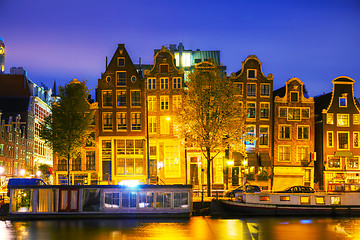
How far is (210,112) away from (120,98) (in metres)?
18.2

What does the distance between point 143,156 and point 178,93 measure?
990cm

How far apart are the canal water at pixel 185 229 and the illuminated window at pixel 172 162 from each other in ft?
68.3

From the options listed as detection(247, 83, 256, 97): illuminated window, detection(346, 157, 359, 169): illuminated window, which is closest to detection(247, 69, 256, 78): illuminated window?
detection(247, 83, 256, 97): illuminated window

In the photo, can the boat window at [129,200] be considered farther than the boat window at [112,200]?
No

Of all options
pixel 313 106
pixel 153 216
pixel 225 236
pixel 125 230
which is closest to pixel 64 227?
pixel 125 230

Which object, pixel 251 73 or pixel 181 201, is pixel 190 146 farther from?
pixel 181 201

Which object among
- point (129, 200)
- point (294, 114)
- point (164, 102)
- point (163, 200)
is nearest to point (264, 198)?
point (163, 200)

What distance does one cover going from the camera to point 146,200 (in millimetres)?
45750

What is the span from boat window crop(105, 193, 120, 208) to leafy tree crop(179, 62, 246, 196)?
477 inches

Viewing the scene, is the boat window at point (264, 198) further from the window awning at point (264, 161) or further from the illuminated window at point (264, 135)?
the illuminated window at point (264, 135)

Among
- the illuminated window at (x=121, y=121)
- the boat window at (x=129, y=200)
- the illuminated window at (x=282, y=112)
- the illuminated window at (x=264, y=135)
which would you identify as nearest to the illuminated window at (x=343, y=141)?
the illuminated window at (x=282, y=112)

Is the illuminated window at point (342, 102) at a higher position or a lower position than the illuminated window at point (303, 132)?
higher

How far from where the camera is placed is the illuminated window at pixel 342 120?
7038 cm

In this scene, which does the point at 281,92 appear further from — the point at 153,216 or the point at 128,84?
the point at 153,216
